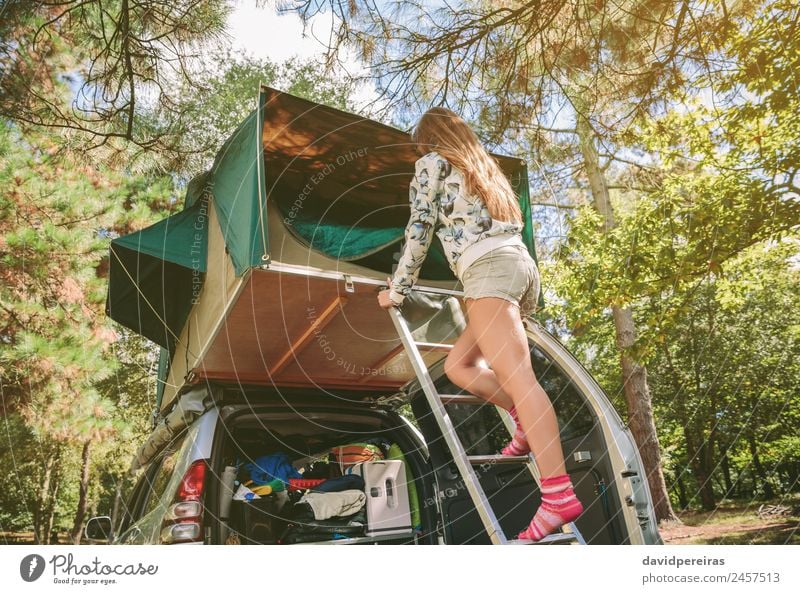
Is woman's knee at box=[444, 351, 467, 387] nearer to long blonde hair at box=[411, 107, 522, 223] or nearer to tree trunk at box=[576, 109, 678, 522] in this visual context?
long blonde hair at box=[411, 107, 522, 223]

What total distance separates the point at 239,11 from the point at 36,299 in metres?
1.59

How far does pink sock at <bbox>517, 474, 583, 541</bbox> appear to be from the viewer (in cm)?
134

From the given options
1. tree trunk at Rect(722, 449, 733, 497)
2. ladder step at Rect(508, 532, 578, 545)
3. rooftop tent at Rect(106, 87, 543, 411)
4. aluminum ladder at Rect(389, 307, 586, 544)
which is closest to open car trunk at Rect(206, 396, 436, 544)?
rooftop tent at Rect(106, 87, 543, 411)

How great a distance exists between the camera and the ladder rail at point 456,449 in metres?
1.37

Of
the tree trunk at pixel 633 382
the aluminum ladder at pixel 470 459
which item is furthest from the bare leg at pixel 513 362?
the tree trunk at pixel 633 382

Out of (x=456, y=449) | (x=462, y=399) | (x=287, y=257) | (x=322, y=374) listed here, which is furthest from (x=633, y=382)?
(x=287, y=257)

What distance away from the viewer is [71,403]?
330cm

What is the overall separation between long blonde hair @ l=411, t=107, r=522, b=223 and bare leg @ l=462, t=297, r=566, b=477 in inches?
10.7

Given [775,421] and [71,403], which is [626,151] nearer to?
[775,421]

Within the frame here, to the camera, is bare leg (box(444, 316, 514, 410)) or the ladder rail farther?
bare leg (box(444, 316, 514, 410))

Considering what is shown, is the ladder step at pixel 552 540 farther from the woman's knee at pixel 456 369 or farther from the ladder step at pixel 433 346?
the ladder step at pixel 433 346

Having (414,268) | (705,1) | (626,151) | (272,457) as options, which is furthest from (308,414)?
(705,1)

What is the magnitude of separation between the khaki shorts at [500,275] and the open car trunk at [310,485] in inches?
34.2

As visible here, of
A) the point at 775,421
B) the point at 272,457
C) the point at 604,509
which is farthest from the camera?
the point at 775,421
